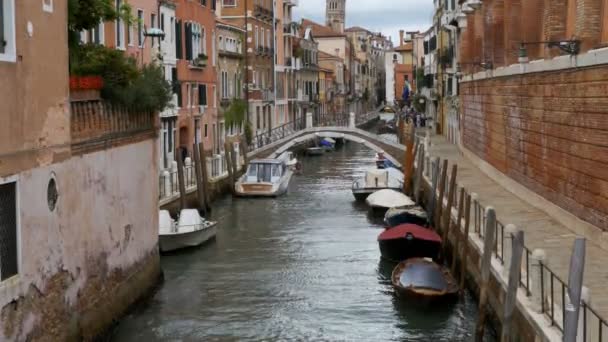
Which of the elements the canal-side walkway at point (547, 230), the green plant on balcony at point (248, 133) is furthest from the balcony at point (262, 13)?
the canal-side walkway at point (547, 230)

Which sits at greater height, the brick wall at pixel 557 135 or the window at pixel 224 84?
the window at pixel 224 84

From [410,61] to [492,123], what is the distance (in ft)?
237

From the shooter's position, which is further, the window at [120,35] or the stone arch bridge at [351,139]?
the stone arch bridge at [351,139]

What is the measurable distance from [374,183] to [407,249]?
36.7ft

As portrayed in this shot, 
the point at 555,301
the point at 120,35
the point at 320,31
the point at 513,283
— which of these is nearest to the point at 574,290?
the point at 555,301

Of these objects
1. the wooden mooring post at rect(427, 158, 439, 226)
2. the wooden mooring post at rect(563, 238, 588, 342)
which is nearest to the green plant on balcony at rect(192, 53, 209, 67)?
the wooden mooring post at rect(427, 158, 439, 226)

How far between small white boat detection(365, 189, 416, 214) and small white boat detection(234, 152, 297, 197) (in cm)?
392

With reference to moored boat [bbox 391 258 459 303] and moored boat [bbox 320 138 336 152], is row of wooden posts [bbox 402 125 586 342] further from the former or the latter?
moored boat [bbox 320 138 336 152]

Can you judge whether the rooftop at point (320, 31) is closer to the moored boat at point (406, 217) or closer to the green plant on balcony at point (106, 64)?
the moored boat at point (406, 217)

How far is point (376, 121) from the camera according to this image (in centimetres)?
7900

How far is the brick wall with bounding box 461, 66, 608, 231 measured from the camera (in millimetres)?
13523

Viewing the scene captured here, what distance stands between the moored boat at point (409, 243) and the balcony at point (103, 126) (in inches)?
207

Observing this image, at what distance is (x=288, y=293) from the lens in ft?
51.3

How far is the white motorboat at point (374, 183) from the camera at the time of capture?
28047 mm
